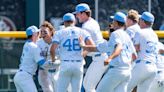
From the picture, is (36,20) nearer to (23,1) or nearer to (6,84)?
(23,1)

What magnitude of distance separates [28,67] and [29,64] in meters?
0.06

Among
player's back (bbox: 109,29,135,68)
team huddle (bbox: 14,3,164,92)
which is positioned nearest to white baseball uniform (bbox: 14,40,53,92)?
team huddle (bbox: 14,3,164,92)

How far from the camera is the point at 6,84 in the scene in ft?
60.2

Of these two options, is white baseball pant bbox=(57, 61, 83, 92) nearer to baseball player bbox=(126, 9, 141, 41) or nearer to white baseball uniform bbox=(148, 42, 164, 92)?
baseball player bbox=(126, 9, 141, 41)

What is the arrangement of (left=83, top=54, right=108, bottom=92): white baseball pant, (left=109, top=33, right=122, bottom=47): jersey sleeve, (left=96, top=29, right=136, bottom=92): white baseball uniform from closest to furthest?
(left=109, top=33, right=122, bottom=47): jersey sleeve
(left=96, top=29, right=136, bottom=92): white baseball uniform
(left=83, top=54, right=108, bottom=92): white baseball pant

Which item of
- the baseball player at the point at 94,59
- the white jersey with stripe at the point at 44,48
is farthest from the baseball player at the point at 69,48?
the white jersey with stripe at the point at 44,48

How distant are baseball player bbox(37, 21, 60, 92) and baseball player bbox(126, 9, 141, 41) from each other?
168cm

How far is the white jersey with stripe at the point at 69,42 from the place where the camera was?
14844 millimetres

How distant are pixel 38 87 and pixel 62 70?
328 centimetres

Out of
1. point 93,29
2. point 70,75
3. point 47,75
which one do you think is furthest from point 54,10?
point 70,75

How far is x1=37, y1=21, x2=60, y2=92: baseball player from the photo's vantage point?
1644 centimetres

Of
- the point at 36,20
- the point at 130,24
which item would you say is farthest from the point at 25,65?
the point at 36,20

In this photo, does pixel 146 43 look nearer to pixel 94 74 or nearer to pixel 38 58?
pixel 94 74

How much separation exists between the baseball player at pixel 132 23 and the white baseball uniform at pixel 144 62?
53cm
